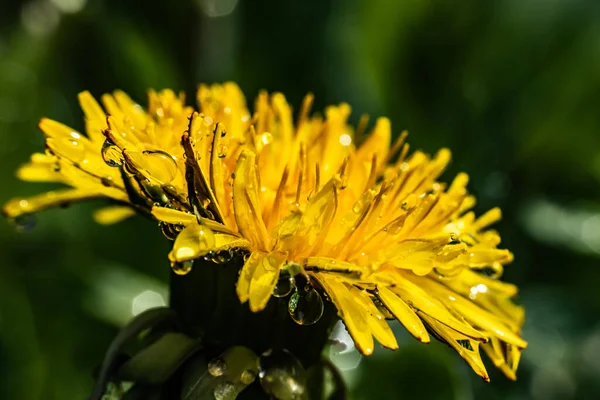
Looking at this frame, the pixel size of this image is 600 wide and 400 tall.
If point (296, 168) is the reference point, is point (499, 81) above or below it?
above

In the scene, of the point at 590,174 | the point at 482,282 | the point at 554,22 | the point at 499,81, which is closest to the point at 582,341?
the point at 590,174

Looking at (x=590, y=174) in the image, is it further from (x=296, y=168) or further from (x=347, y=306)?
(x=347, y=306)

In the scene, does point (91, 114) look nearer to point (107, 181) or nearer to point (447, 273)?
point (107, 181)

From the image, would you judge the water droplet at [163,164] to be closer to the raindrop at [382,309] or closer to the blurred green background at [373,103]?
the raindrop at [382,309]

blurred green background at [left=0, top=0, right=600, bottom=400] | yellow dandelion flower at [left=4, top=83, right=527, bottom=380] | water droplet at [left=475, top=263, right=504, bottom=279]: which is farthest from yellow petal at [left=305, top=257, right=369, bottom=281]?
blurred green background at [left=0, top=0, right=600, bottom=400]

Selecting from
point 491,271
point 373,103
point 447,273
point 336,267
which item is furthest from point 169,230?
point 373,103

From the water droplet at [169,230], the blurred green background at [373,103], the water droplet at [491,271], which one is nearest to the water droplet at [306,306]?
the water droplet at [169,230]

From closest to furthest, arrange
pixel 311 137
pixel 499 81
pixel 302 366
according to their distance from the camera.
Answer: pixel 302 366, pixel 311 137, pixel 499 81

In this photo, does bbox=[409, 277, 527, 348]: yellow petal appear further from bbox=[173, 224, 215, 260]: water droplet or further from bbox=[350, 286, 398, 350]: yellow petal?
bbox=[173, 224, 215, 260]: water droplet
